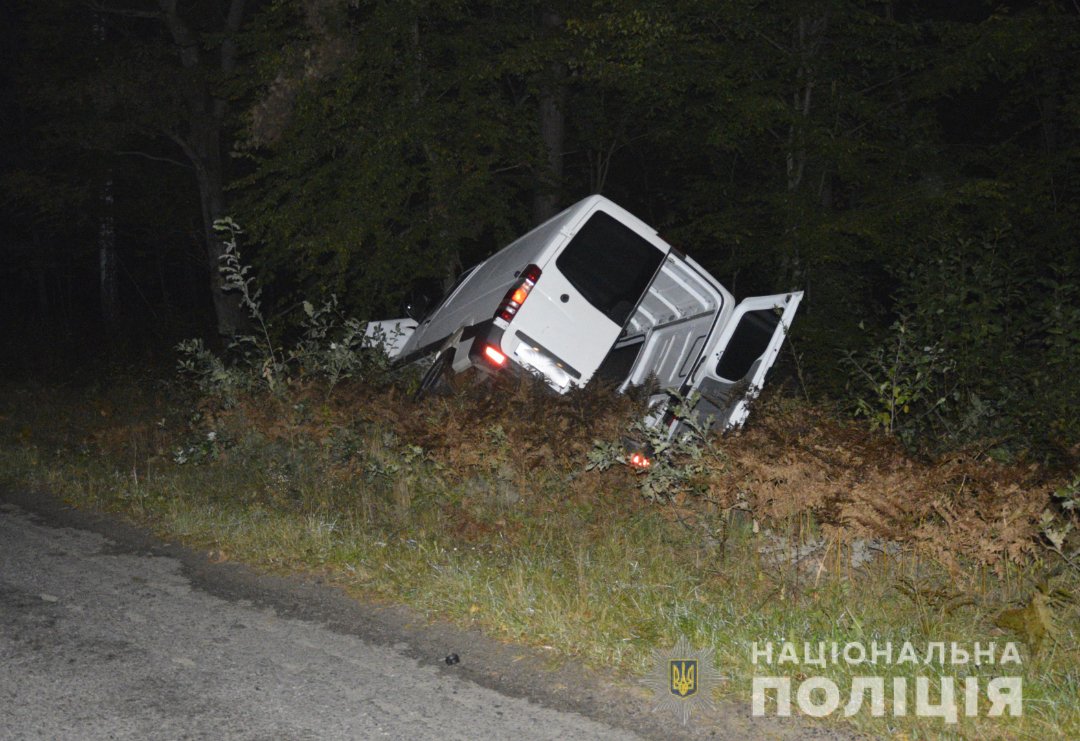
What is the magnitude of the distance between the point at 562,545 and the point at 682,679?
1934 millimetres

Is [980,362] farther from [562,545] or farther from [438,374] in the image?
[438,374]

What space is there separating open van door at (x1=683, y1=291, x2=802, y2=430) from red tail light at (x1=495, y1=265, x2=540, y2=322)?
5.41ft

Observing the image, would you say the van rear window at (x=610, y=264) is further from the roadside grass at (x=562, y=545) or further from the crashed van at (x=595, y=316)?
the roadside grass at (x=562, y=545)

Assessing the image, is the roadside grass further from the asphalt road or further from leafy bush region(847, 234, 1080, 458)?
leafy bush region(847, 234, 1080, 458)

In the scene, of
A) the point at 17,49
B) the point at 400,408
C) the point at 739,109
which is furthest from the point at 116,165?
the point at 400,408

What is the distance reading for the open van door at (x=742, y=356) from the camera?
25.1 feet

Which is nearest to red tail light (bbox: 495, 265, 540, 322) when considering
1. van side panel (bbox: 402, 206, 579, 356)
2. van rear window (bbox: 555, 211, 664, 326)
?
van side panel (bbox: 402, 206, 579, 356)

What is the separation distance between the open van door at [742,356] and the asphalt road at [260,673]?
3461 mm

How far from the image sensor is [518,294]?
28.4 feet

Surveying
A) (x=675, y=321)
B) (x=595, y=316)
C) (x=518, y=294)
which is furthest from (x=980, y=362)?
(x=518, y=294)

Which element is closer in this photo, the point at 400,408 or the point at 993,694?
the point at 993,694

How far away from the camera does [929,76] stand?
471 inches

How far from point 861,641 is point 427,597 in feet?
7.58

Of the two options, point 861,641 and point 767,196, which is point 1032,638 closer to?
point 861,641
